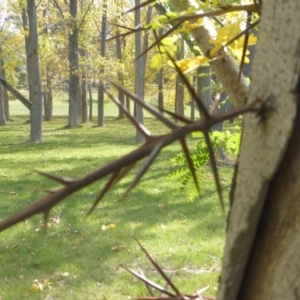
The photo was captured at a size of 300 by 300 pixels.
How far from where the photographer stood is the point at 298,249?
47 cm

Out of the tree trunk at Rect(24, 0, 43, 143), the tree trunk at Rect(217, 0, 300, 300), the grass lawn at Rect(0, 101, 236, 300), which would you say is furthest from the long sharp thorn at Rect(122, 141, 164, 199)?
the tree trunk at Rect(24, 0, 43, 143)

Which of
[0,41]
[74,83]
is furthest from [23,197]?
[0,41]

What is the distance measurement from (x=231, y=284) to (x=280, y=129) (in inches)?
7.5

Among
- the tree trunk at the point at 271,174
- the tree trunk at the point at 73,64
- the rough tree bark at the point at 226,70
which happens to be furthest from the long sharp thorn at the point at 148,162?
the tree trunk at the point at 73,64

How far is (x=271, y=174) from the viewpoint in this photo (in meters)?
0.47

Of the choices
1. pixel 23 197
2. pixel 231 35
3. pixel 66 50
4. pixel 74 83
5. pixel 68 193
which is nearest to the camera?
pixel 68 193

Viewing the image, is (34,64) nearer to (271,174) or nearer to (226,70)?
(226,70)

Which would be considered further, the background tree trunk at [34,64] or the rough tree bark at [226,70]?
the background tree trunk at [34,64]

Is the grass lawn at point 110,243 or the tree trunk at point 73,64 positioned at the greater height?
the tree trunk at point 73,64

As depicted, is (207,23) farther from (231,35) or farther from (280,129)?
(280,129)

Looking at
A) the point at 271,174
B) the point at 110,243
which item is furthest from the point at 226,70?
the point at 110,243

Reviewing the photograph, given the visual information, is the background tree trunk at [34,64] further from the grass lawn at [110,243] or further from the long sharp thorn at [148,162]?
the long sharp thorn at [148,162]

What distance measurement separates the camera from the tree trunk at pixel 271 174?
45 cm

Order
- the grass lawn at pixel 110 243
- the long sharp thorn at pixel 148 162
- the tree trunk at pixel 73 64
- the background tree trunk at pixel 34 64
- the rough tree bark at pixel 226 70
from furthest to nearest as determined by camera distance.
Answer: the tree trunk at pixel 73 64, the background tree trunk at pixel 34 64, the grass lawn at pixel 110 243, the rough tree bark at pixel 226 70, the long sharp thorn at pixel 148 162
